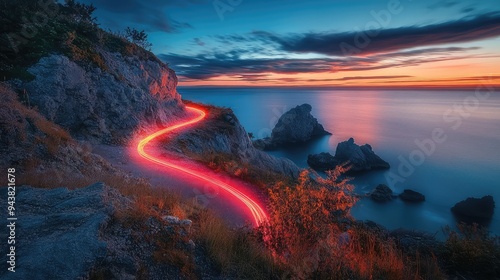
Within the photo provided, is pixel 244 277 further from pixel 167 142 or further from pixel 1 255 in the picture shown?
pixel 167 142

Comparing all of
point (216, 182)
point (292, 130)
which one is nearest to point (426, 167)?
point (292, 130)

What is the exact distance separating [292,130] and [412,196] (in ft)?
159

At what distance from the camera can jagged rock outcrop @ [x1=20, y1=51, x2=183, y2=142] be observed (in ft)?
61.9

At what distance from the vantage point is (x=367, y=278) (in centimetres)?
491

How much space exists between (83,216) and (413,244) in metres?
9.70

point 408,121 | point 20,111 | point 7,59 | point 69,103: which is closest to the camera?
point 20,111

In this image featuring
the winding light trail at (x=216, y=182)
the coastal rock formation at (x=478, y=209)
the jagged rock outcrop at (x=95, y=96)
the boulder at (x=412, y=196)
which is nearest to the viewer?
the winding light trail at (x=216, y=182)

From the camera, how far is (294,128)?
8819 centimetres

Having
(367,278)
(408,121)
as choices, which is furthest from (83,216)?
(408,121)

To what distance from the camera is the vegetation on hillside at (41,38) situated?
19.1 meters

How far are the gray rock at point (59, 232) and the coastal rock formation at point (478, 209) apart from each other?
46.4 meters

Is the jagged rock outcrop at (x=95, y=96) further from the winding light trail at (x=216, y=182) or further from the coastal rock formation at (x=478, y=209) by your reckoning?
the coastal rock formation at (x=478, y=209)

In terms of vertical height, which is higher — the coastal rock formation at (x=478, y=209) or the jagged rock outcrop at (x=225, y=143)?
the jagged rock outcrop at (x=225, y=143)

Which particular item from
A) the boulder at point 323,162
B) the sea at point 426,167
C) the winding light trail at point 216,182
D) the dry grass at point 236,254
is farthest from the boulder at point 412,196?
the dry grass at point 236,254
